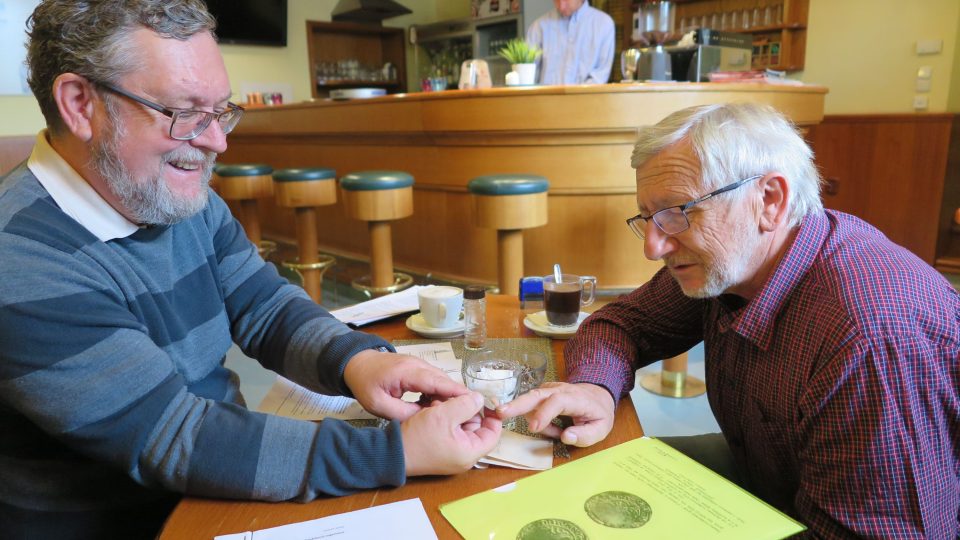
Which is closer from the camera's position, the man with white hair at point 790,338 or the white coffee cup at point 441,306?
the man with white hair at point 790,338

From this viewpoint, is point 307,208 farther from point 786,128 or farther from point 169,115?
point 786,128

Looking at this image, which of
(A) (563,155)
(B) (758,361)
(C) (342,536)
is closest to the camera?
(C) (342,536)

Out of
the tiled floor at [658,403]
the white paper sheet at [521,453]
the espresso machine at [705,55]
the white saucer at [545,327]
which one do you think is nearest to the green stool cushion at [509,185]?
the tiled floor at [658,403]

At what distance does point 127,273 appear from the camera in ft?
2.98

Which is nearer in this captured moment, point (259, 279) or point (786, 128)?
point (786, 128)

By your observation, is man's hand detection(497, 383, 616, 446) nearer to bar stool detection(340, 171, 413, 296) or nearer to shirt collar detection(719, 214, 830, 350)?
shirt collar detection(719, 214, 830, 350)

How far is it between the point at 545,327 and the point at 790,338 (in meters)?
0.50

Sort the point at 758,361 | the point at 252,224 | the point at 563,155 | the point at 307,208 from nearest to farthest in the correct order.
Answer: the point at 758,361 → the point at 563,155 → the point at 307,208 → the point at 252,224

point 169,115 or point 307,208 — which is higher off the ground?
point 169,115

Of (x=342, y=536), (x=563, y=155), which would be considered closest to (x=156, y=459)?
(x=342, y=536)

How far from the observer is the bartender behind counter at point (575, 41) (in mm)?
4750

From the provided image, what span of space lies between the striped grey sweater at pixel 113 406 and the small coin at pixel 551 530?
17 cm

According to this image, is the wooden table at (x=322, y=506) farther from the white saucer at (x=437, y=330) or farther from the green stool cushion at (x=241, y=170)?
the green stool cushion at (x=241, y=170)

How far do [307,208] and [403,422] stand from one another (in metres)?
2.93
